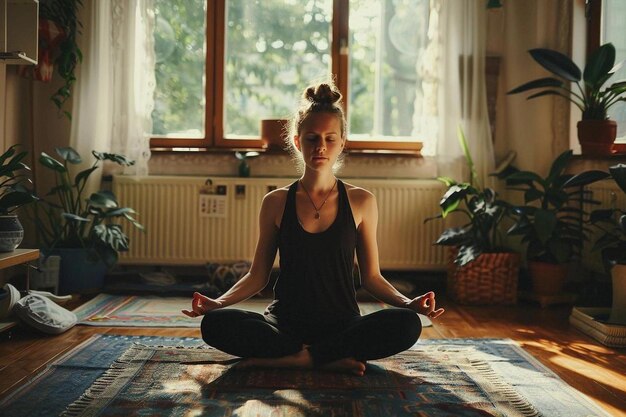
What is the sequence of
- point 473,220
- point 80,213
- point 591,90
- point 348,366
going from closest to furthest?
point 348,366
point 591,90
point 473,220
point 80,213

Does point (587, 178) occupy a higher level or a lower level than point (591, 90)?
lower

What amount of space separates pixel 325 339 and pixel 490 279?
5.44ft

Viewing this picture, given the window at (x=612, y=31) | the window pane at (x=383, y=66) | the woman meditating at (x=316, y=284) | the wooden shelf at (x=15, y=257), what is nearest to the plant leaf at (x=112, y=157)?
the wooden shelf at (x=15, y=257)

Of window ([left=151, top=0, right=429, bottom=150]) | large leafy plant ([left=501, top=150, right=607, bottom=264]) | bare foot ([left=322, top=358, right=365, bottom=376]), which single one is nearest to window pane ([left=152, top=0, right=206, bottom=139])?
window ([left=151, top=0, right=429, bottom=150])

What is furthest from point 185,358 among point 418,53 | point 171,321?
point 418,53

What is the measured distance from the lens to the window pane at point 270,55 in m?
3.88

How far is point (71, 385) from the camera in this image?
5.97 ft

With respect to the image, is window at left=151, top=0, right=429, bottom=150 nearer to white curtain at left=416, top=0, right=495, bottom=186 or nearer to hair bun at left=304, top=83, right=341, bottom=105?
white curtain at left=416, top=0, right=495, bottom=186

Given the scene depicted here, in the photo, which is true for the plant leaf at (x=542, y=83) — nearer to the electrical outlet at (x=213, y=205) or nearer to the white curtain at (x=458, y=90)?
the white curtain at (x=458, y=90)

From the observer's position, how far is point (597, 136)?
3268 mm

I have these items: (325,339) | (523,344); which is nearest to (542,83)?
(523,344)

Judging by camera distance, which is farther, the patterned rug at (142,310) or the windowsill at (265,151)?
the windowsill at (265,151)

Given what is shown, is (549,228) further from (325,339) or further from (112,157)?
(112,157)

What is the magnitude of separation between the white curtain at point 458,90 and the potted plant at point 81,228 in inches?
67.1
